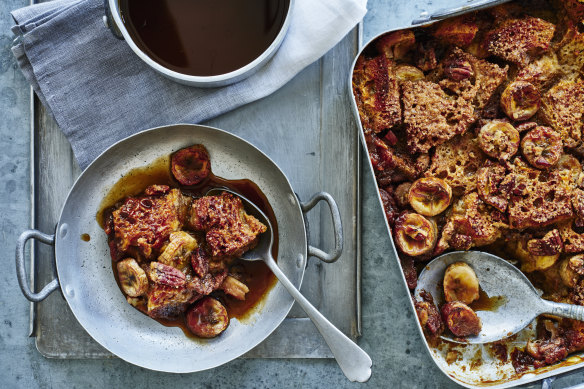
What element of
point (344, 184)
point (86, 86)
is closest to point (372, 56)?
point (344, 184)

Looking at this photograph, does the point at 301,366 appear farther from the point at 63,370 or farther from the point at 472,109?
the point at 472,109

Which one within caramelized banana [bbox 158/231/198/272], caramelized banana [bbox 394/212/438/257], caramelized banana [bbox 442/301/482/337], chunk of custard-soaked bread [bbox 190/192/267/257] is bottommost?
caramelized banana [bbox 442/301/482/337]

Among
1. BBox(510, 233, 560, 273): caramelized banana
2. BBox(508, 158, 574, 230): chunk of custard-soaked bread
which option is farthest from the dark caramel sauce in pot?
BBox(510, 233, 560, 273): caramelized banana

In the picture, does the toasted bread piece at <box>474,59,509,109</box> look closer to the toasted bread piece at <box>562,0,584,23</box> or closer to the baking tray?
the toasted bread piece at <box>562,0,584,23</box>

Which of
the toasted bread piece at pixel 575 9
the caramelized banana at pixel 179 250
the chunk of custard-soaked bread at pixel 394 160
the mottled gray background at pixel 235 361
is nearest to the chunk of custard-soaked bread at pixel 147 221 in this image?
the caramelized banana at pixel 179 250

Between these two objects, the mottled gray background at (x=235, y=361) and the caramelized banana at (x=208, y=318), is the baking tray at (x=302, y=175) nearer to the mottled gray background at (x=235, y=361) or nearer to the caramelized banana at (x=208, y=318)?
the mottled gray background at (x=235, y=361)

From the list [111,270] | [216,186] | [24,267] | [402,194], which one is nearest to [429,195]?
[402,194]
